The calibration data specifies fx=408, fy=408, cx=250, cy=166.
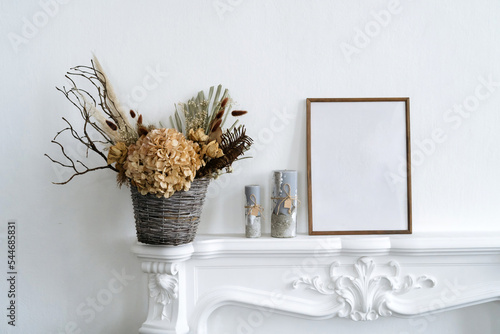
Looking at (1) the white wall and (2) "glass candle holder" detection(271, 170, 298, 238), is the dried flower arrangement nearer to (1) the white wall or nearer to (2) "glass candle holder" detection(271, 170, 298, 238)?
(1) the white wall

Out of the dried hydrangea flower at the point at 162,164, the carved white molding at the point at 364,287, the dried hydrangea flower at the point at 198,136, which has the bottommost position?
the carved white molding at the point at 364,287

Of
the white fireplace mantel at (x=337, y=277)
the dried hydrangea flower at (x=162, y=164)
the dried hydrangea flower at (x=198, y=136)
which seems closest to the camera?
the dried hydrangea flower at (x=162, y=164)

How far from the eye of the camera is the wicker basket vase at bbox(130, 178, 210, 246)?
4.16 feet

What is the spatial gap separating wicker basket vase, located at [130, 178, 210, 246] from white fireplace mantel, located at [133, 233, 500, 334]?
6.1 inches

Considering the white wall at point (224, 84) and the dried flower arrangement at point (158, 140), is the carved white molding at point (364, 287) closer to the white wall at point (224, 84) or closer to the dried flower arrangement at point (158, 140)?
the white wall at point (224, 84)

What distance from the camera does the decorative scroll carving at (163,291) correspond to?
1.40 meters

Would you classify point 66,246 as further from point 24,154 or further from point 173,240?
point 173,240

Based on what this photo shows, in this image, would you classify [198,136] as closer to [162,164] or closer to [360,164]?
[162,164]

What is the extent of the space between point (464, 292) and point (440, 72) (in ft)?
2.69

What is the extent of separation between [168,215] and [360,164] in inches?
28.6

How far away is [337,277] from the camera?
1.47m

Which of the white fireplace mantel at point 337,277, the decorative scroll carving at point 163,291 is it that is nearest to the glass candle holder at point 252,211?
the white fireplace mantel at point 337,277

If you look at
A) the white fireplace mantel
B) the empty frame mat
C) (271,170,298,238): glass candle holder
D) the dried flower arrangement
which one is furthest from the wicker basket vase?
the empty frame mat

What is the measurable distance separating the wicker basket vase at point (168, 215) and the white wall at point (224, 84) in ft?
0.72
